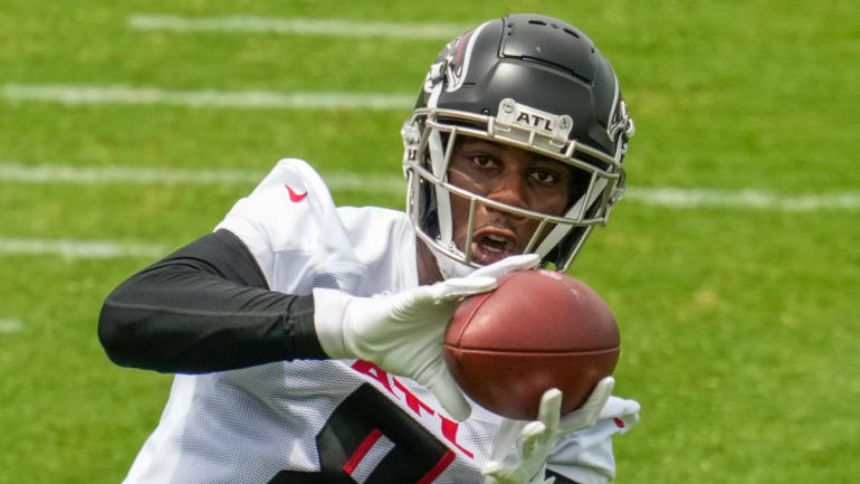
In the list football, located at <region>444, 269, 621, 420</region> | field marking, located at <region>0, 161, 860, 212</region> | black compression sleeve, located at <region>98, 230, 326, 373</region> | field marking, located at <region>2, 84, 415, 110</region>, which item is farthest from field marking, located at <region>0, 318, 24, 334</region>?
football, located at <region>444, 269, 621, 420</region>

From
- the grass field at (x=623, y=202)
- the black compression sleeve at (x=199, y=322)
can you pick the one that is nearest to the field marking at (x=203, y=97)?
the grass field at (x=623, y=202)

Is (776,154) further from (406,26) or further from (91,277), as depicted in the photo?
(91,277)

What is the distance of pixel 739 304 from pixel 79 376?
2.24 m

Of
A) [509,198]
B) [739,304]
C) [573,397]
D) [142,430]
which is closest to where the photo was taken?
[573,397]

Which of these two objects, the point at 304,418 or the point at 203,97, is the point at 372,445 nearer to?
the point at 304,418

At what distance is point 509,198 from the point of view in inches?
134

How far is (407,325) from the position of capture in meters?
2.92

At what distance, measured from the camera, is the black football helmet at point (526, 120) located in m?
3.40

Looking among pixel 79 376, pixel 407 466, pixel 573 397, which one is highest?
pixel 573 397

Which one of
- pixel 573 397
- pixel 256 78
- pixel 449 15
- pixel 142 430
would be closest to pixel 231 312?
pixel 573 397

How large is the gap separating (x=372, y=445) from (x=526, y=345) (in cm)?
61

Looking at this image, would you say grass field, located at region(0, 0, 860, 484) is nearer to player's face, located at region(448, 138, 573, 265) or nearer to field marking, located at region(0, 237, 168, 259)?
field marking, located at region(0, 237, 168, 259)

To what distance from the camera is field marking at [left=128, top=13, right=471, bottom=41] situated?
798cm

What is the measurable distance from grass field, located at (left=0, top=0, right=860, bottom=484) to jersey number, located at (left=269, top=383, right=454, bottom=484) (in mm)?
1910
